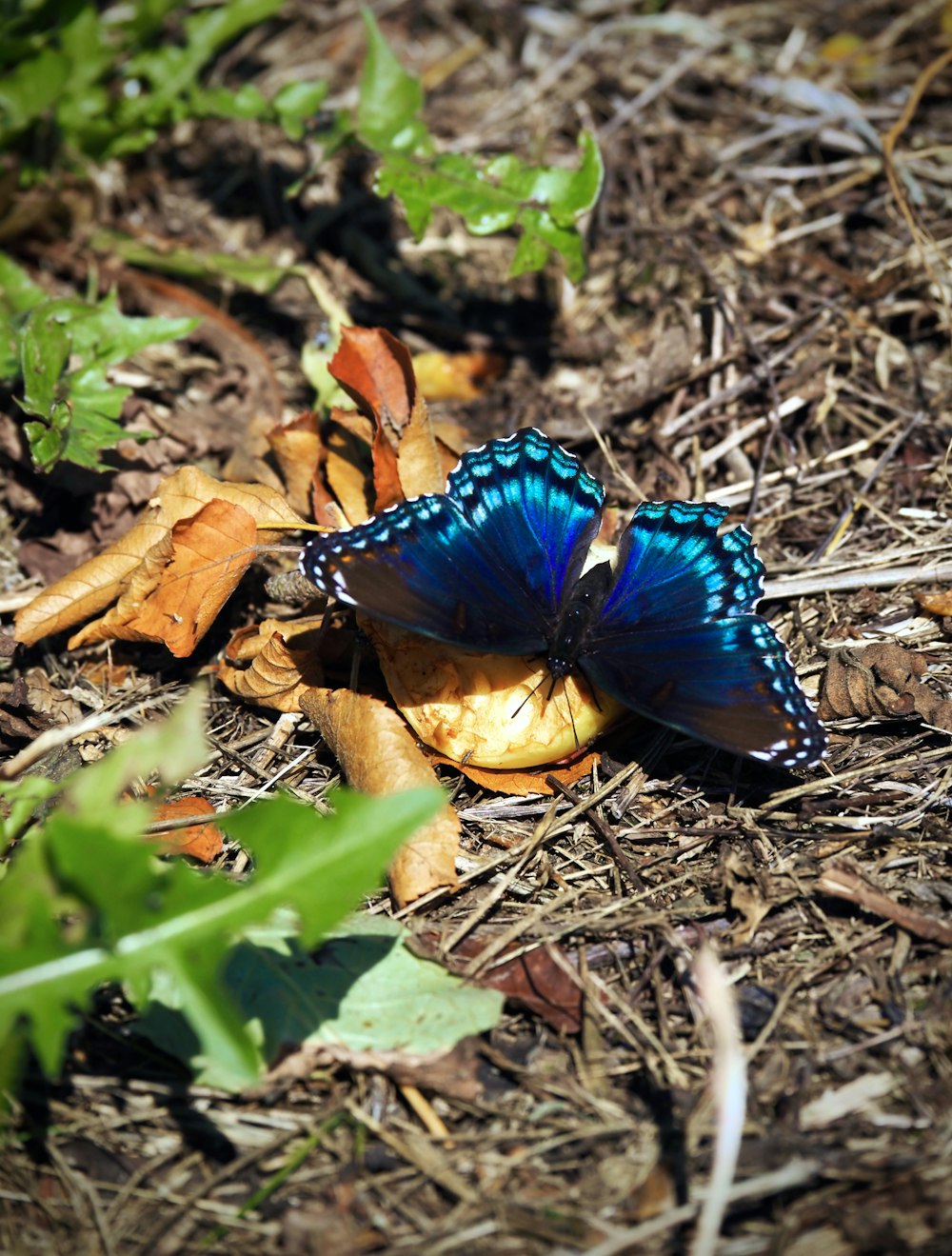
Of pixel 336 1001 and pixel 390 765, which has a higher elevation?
pixel 390 765

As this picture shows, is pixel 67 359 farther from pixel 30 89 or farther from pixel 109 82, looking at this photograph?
pixel 109 82

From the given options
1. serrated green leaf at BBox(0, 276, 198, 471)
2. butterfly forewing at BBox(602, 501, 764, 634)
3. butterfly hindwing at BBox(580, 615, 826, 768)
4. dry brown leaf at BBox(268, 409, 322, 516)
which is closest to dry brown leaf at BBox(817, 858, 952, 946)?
butterfly hindwing at BBox(580, 615, 826, 768)

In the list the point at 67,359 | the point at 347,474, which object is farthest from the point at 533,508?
the point at 67,359

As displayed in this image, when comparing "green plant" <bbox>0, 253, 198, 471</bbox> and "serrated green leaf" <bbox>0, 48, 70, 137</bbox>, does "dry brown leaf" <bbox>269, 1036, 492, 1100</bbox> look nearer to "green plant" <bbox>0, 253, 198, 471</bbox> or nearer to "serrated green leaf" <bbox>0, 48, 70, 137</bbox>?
"green plant" <bbox>0, 253, 198, 471</bbox>

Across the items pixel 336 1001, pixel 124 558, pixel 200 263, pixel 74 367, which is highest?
pixel 200 263

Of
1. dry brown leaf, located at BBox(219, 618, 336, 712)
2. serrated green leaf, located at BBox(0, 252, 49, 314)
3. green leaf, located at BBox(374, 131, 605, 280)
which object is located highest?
serrated green leaf, located at BBox(0, 252, 49, 314)

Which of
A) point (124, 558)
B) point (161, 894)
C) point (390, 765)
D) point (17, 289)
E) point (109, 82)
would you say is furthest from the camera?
point (109, 82)
